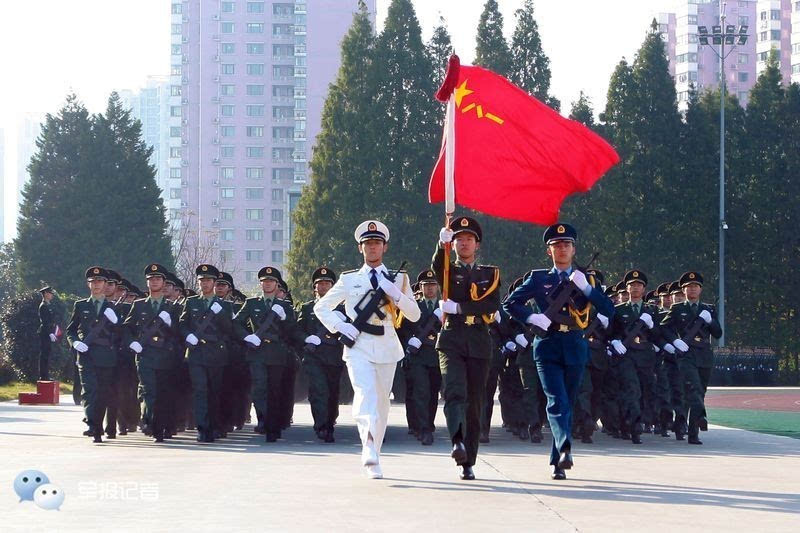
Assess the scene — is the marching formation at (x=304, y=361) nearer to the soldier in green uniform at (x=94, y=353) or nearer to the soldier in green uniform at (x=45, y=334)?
the soldier in green uniform at (x=94, y=353)

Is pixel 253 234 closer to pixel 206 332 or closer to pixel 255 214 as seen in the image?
pixel 255 214

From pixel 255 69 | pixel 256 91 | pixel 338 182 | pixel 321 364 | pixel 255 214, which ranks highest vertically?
pixel 255 69

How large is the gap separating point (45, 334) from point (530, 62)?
1304 inches

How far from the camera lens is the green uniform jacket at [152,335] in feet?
55.1

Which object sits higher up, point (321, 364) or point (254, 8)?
point (254, 8)

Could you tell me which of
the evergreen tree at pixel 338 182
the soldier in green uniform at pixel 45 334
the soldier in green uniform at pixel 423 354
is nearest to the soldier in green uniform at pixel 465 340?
the soldier in green uniform at pixel 423 354

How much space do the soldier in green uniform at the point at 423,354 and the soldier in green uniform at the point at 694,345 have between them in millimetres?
2775

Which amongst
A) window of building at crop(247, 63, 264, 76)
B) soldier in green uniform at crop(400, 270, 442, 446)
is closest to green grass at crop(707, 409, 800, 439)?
soldier in green uniform at crop(400, 270, 442, 446)

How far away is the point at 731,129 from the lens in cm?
5994

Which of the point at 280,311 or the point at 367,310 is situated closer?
the point at 367,310

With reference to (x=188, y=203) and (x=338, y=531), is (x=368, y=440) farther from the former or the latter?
(x=188, y=203)

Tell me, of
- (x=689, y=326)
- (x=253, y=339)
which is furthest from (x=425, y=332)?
(x=689, y=326)

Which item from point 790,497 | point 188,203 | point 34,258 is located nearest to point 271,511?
point 790,497

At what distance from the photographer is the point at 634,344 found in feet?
58.9
